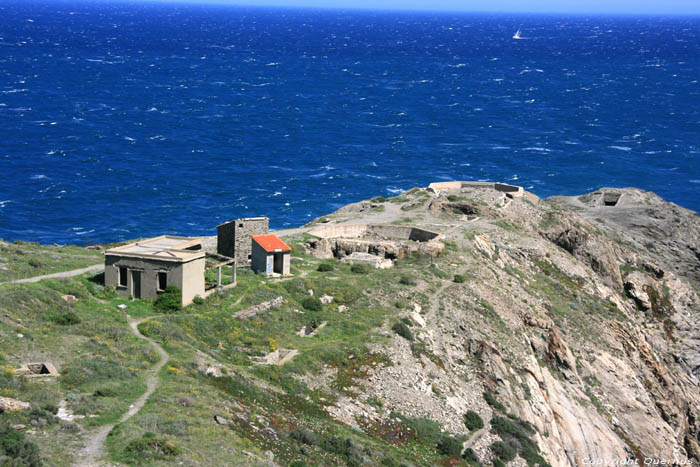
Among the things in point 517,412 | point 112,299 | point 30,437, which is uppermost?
point 30,437

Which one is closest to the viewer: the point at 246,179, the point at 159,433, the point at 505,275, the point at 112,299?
the point at 159,433

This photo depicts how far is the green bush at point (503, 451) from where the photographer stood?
55.0m

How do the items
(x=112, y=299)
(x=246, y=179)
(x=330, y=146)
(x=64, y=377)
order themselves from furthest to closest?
1. (x=330, y=146)
2. (x=246, y=179)
3. (x=112, y=299)
4. (x=64, y=377)

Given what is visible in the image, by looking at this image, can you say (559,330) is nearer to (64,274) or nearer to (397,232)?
(397,232)

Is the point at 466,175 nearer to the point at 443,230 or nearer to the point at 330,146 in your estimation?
the point at 330,146

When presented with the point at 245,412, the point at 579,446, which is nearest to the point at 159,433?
the point at 245,412

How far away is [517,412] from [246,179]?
101 m

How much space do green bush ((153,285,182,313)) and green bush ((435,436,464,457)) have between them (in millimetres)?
18605

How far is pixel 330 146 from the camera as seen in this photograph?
18462cm

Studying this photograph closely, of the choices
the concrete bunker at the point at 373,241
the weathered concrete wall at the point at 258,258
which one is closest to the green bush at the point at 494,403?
the weathered concrete wall at the point at 258,258

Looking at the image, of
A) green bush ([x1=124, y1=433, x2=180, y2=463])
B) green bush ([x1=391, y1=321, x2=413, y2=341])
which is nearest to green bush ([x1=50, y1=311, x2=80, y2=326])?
green bush ([x1=124, y1=433, x2=180, y2=463])

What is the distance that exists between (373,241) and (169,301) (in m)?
31.9

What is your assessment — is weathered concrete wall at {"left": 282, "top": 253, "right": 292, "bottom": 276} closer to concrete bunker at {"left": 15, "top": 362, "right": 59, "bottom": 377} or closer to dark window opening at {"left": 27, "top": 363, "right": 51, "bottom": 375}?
concrete bunker at {"left": 15, "top": 362, "right": 59, "bottom": 377}

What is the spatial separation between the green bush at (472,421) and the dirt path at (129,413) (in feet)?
64.7
